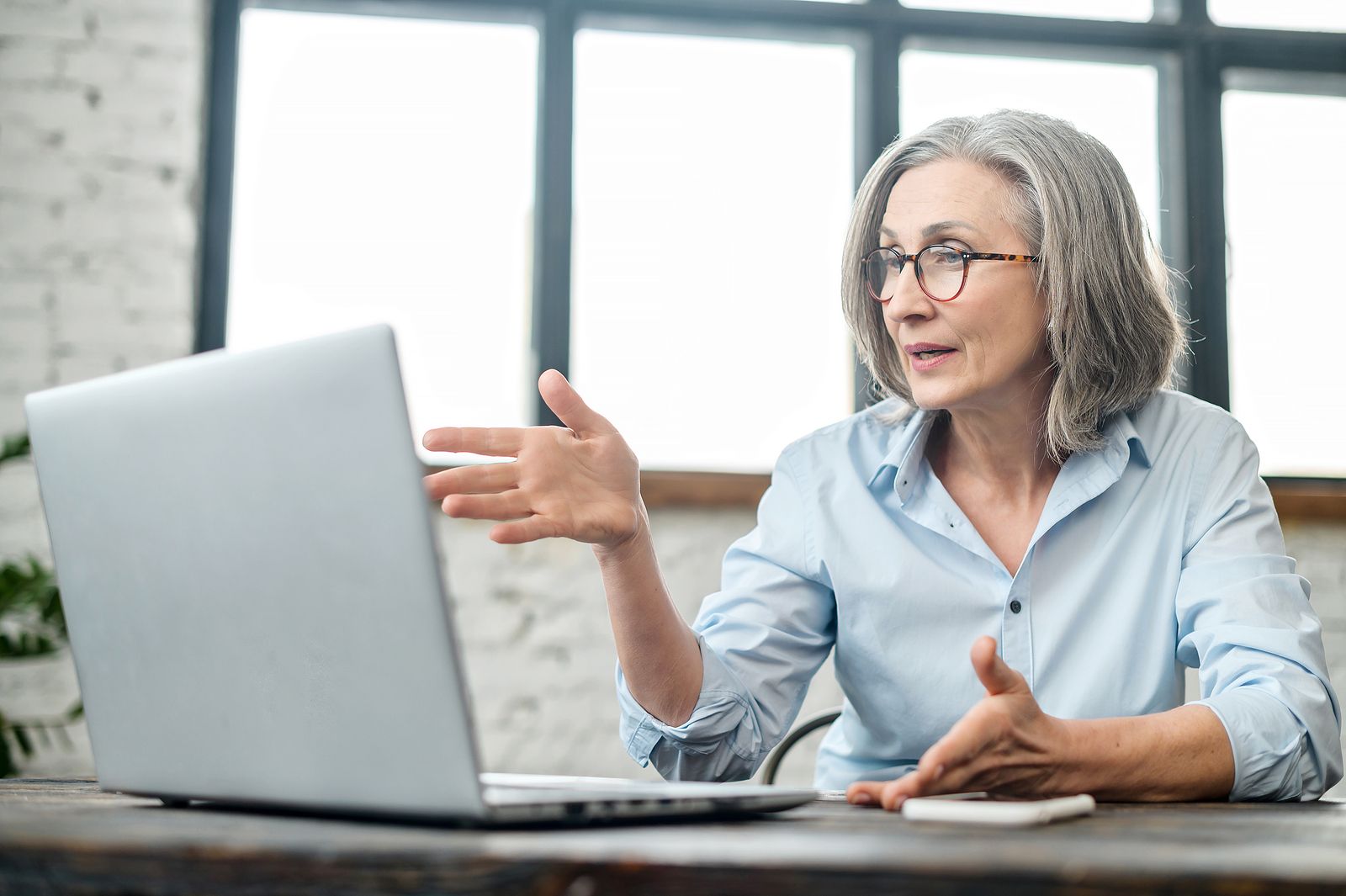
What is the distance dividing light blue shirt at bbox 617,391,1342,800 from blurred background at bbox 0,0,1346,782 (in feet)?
4.22

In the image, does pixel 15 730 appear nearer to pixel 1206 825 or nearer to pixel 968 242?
pixel 968 242

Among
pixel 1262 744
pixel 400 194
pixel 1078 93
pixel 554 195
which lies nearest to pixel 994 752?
pixel 1262 744

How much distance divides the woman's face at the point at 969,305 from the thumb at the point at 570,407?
0.51 metres

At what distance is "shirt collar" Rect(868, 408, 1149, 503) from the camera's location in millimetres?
1366

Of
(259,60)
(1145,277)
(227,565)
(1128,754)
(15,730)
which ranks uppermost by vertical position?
(259,60)

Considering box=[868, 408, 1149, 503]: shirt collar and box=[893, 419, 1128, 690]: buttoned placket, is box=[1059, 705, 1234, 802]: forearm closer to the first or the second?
box=[893, 419, 1128, 690]: buttoned placket

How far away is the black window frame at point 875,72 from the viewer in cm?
281

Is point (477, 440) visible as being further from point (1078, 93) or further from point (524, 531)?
point (1078, 93)

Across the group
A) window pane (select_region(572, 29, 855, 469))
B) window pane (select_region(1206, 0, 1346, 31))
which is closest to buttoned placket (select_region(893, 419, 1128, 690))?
window pane (select_region(572, 29, 855, 469))

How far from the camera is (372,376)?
0.59 m

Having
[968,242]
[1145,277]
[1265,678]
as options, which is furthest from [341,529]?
[1145,277]

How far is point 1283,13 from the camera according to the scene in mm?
3164

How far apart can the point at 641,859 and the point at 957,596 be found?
36.0 inches

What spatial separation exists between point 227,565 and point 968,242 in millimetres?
987
